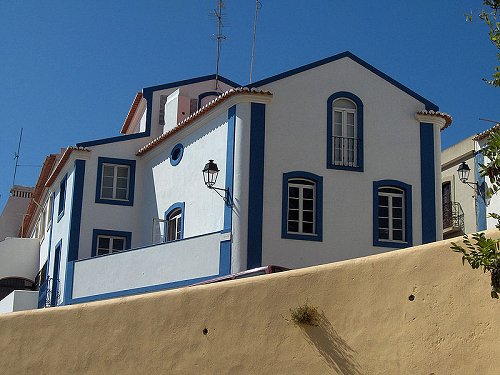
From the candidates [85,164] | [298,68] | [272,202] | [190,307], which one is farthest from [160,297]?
[85,164]

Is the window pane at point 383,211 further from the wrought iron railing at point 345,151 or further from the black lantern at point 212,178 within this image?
the black lantern at point 212,178

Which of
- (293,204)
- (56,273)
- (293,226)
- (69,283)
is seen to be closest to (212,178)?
(293,204)

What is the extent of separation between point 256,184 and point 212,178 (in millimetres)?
1162

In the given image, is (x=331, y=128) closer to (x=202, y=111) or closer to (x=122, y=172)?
(x=202, y=111)

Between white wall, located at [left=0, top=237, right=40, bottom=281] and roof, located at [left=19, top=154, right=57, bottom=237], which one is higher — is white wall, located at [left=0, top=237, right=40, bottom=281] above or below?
below

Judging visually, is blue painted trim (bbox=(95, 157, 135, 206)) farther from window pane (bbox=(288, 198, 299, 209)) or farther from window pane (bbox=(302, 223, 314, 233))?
window pane (bbox=(302, 223, 314, 233))

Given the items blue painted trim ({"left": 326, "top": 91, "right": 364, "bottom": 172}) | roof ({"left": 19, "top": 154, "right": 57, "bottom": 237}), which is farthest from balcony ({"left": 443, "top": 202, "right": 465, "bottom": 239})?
roof ({"left": 19, "top": 154, "right": 57, "bottom": 237})

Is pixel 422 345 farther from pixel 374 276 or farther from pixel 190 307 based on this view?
pixel 190 307

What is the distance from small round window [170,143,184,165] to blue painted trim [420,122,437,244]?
671cm

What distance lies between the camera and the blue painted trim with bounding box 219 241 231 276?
22672 millimetres

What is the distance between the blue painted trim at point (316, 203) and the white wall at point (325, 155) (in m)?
0.11

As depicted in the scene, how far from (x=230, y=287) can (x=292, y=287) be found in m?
0.89

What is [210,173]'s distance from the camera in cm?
2355

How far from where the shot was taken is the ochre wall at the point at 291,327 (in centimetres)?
965
